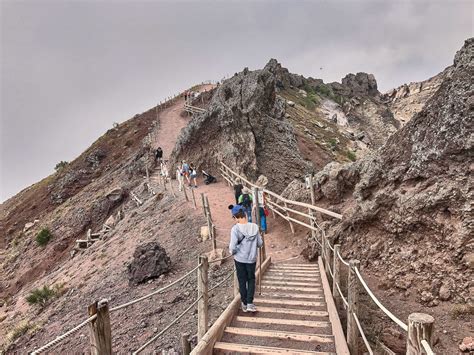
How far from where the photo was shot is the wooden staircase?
13.4 ft

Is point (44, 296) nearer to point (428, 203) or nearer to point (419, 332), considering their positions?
point (428, 203)

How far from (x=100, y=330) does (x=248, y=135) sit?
1876 cm

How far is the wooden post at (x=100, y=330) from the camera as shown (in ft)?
9.13

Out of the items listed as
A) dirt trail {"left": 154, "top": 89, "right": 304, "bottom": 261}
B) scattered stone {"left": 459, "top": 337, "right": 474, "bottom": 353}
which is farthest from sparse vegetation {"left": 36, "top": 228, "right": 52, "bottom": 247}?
scattered stone {"left": 459, "top": 337, "right": 474, "bottom": 353}

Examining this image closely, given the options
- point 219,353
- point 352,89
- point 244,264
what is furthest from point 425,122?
point 352,89

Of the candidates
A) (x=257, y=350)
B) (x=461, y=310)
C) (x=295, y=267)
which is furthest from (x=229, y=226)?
(x=257, y=350)

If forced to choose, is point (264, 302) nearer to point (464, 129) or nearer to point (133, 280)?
point (464, 129)

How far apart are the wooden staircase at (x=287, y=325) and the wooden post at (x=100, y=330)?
1646 mm

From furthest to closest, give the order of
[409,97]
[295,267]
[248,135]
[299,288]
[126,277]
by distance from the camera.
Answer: [409,97] → [248,135] → [126,277] → [295,267] → [299,288]

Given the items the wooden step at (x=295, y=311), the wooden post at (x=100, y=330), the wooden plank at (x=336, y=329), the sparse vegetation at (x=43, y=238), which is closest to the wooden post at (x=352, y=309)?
the wooden plank at (x=336, y=329)

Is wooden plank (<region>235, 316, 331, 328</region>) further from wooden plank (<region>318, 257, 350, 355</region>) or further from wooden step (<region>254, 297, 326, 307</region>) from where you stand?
wooden step (<region>254, 297, 326, 307</region>)

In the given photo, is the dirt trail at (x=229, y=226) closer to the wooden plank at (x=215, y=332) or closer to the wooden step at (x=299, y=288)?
the wooden step at (x=299, y=288)

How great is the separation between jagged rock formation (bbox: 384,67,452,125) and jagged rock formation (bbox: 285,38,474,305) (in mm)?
69646

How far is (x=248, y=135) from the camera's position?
69.2 ft
